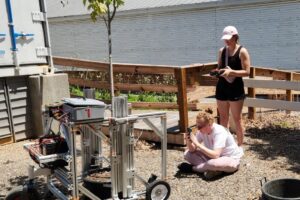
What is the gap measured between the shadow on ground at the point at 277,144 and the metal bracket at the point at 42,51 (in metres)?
4.00

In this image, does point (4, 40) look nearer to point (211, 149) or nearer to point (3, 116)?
point (3, 116)

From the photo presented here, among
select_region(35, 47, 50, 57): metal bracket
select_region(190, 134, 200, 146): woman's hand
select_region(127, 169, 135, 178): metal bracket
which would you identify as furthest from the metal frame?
select_region(35, 47, 50, 57): metal bracket

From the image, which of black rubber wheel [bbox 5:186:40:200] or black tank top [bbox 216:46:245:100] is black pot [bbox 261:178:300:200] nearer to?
black tank top [bbox 216:46:245:100]

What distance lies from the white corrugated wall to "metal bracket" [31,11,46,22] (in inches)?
339

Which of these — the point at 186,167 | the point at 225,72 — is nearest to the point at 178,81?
the point at 225,72

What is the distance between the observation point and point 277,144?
23.0ft

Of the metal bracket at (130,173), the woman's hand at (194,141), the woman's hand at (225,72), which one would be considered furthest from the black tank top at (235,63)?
the metal bracket at (130,173)

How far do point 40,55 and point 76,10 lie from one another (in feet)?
39.4

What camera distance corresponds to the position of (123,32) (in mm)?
18172

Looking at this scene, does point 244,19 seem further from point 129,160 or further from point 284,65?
point 129,160

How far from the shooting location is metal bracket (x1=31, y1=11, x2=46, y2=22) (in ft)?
26.6

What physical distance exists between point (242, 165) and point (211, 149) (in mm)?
713

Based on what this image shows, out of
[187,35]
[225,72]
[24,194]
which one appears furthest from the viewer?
[187,35]

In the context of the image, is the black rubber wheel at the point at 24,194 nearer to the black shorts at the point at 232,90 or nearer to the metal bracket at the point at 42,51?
the black shorts at the point at 232,90
